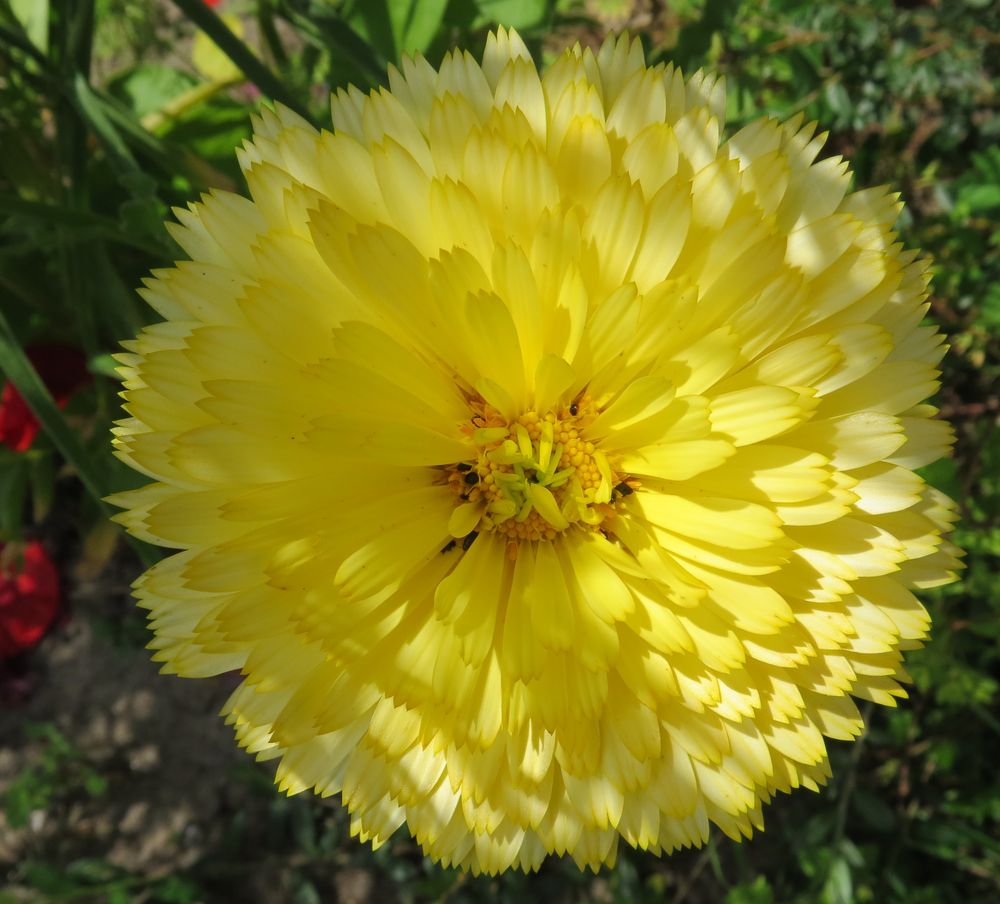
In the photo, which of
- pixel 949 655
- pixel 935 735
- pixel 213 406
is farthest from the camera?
pixel 935 735

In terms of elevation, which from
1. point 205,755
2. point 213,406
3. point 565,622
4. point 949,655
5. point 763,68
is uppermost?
point 763,68

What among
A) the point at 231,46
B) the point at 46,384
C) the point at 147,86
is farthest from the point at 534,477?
the point at 147,86

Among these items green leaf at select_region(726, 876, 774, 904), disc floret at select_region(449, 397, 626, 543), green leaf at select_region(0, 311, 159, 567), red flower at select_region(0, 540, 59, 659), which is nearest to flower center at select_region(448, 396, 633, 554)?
disc floret at select_region(449, 397, 626, 543)

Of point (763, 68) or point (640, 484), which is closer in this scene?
point (640, 484)

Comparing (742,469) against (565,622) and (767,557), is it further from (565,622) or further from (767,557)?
(565,622)

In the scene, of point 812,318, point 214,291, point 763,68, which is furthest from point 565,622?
point 763,68

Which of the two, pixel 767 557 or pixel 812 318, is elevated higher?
pixel 812 318

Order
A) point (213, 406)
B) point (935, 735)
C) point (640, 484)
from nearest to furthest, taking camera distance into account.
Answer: point (213, 406)
point (640, 484)
point (935, 735)

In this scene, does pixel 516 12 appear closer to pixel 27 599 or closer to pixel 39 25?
pixel 39 25
